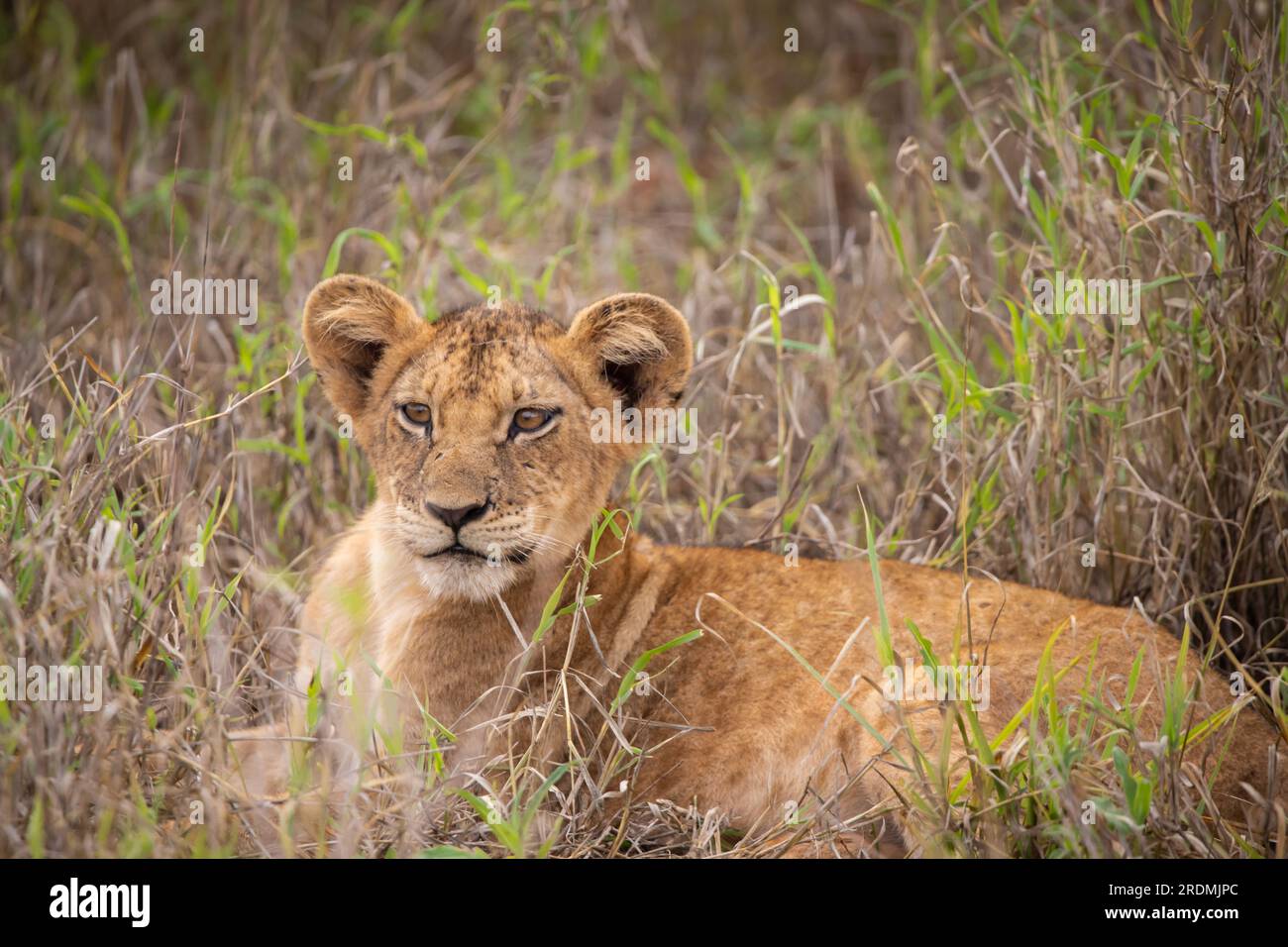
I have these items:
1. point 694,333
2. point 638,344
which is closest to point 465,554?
point 638,344

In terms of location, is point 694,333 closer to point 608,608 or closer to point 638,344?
point 638,344

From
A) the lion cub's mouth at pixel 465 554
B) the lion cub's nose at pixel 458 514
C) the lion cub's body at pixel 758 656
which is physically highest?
the lion cub's nose at pixel 458 514

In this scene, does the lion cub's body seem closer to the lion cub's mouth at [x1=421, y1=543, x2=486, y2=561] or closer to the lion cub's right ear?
the lion cub's mouth at [x1=421, y1=543, x2=486, y2=561]

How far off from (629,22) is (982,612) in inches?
229

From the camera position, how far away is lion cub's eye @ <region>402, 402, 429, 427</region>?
457cm

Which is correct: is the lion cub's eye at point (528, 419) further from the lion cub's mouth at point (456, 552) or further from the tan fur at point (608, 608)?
the lion cub's mouth at point (456, 552)

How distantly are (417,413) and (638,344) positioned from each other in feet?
2.54

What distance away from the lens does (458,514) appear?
Answer: 427 cm

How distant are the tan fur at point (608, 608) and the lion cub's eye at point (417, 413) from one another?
0.03 meters

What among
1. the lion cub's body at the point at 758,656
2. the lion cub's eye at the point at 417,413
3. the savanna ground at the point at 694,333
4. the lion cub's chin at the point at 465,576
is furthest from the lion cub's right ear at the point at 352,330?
the lion cub's chin at the point at 465,576

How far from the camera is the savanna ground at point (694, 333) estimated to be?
3947mm

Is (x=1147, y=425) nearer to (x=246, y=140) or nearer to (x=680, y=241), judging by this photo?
(x=680, y=241)
